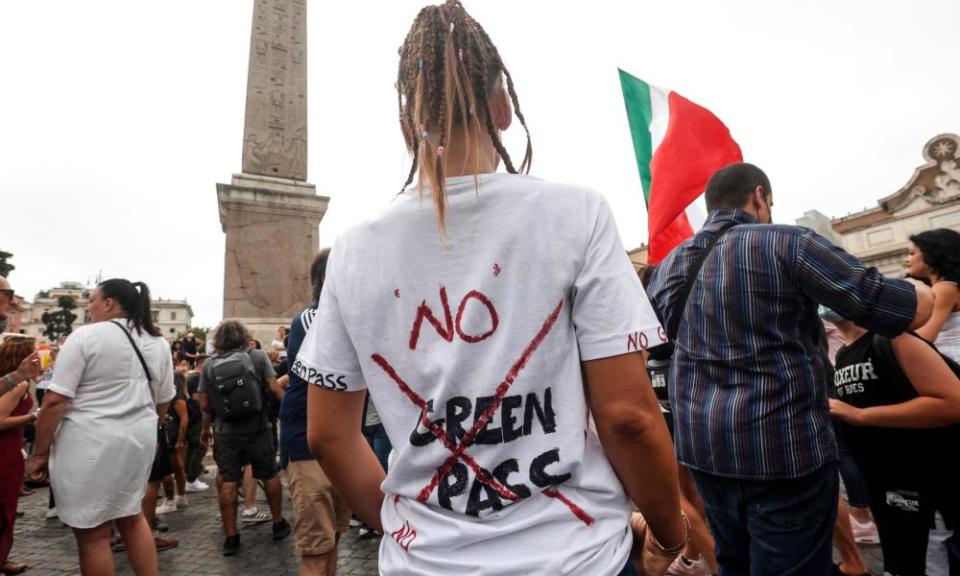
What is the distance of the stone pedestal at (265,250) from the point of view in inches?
325

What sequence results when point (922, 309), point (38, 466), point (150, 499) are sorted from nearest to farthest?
point (922, 309) < point (38, 466) < point (150, 499)

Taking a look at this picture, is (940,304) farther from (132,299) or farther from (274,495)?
(274,495)

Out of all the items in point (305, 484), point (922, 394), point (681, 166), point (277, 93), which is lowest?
point (305, 484)

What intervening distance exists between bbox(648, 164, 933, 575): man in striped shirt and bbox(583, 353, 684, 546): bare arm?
0.98 meters

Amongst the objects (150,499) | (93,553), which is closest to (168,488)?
(150,499)

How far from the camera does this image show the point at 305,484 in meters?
3.23

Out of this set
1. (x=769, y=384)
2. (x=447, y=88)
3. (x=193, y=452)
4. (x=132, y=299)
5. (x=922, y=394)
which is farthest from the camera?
(x=193, y=452)

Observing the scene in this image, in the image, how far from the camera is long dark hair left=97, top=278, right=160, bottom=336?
3.56 m

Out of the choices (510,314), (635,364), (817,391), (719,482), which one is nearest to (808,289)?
(817,391)

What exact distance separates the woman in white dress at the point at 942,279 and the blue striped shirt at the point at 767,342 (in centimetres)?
158

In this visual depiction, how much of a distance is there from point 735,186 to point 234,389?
13.6ft

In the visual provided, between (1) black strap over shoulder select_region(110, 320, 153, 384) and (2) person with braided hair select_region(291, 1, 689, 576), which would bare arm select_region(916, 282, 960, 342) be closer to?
(2) person with braided hair select_region(291, 1, 689, 576)

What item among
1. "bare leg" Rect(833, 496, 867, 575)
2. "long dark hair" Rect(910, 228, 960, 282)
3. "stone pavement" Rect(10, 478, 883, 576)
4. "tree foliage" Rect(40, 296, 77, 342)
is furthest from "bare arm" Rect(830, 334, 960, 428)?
"tree foliage" Rect(40, 296, 77, 342)

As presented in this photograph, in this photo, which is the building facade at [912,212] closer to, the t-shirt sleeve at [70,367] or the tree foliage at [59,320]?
the t-shirt sleeve at [70,367]
